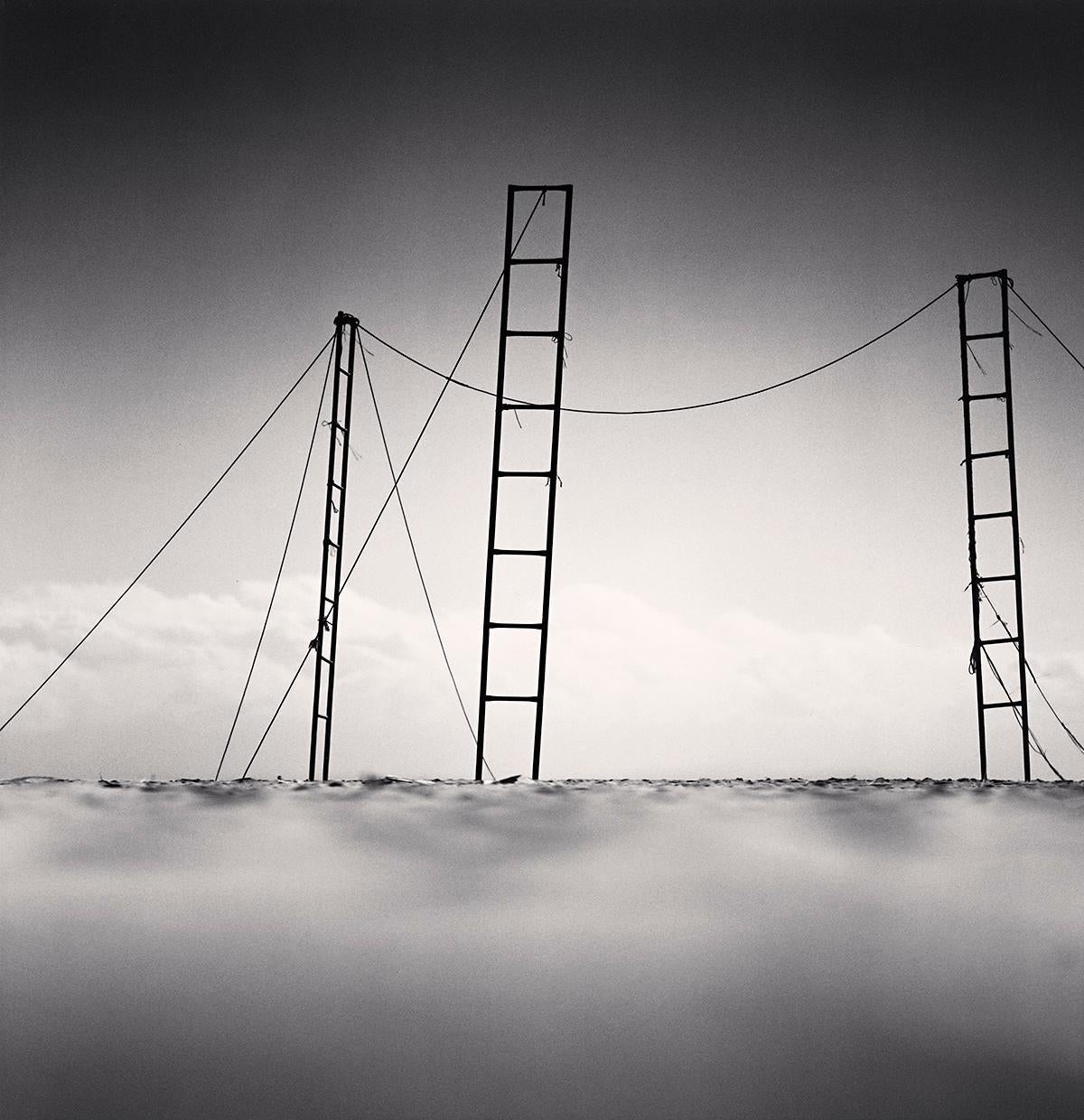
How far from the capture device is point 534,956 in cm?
502

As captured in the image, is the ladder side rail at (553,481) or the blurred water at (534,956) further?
the ladder side rail at (553,481)

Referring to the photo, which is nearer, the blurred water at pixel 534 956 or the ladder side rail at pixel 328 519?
the blurred water at pixel 534 956

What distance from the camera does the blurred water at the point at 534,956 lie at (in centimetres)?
422

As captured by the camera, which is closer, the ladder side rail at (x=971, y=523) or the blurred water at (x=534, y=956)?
the blurred water at (x=534, y=956)

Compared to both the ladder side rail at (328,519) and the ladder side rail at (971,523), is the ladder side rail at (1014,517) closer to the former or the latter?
the ladder side rail at (971,523)

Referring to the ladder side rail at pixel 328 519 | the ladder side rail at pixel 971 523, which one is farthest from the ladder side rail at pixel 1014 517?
the ladder side rail at pixel 328 519

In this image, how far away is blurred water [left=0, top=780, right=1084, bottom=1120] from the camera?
422 cm

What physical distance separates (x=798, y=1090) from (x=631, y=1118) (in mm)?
657

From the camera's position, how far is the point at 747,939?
17.0 feet

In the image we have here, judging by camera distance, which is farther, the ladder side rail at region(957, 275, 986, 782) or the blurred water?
the ladder side rail at region(957, 275, 986, 782)

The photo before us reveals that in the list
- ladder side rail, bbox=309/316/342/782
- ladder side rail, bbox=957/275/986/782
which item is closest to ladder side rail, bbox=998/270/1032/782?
ladder side rail, bbox=957/275/986/782

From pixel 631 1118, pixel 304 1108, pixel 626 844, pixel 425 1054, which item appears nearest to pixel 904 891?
pixel 626 844

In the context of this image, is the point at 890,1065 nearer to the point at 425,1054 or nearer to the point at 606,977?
the point at 606,977

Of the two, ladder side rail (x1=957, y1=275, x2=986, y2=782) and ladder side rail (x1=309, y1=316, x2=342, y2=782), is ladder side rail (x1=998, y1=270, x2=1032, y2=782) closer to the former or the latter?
ladder side rail (x1=957, y1=275, x2=986, y2=782)
